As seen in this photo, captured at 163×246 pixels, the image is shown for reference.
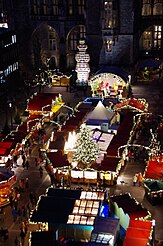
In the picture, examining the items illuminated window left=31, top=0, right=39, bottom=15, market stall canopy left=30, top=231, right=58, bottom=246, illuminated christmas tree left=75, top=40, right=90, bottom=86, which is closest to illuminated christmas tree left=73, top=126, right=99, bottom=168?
market stall canopy left=30, top=231, right=58, bottom=246

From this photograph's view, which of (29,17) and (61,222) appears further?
(29,17)

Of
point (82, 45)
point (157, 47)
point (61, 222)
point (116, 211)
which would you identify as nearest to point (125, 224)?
point (116, 211)

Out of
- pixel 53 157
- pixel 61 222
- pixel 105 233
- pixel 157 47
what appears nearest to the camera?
pixel 105 233

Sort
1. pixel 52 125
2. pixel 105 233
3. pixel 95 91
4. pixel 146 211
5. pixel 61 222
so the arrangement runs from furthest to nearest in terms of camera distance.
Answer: pixel 95 91 < pixel 52 125 < pixel 146 211 < pixel 61 222 < pixel 105 233

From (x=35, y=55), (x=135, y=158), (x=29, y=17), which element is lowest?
(x=135, y=158)

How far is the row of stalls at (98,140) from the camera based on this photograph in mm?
36312

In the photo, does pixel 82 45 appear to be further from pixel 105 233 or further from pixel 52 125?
pixel 105 233

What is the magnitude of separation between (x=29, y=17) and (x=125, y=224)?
47.9 meters

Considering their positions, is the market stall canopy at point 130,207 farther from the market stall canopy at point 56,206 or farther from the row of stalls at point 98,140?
the row of stalls at point 98,140

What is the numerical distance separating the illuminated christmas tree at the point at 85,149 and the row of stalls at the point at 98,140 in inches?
Answer: 20.8

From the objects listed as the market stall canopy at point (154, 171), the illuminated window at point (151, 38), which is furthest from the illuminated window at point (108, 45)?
the market stall canopy at point (154, 171)

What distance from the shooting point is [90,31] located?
216 feet

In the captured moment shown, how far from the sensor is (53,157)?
125 feet

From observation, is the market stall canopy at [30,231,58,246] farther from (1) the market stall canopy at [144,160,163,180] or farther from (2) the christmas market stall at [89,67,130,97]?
(2) the christmas market stall at [89,67,130,97]
